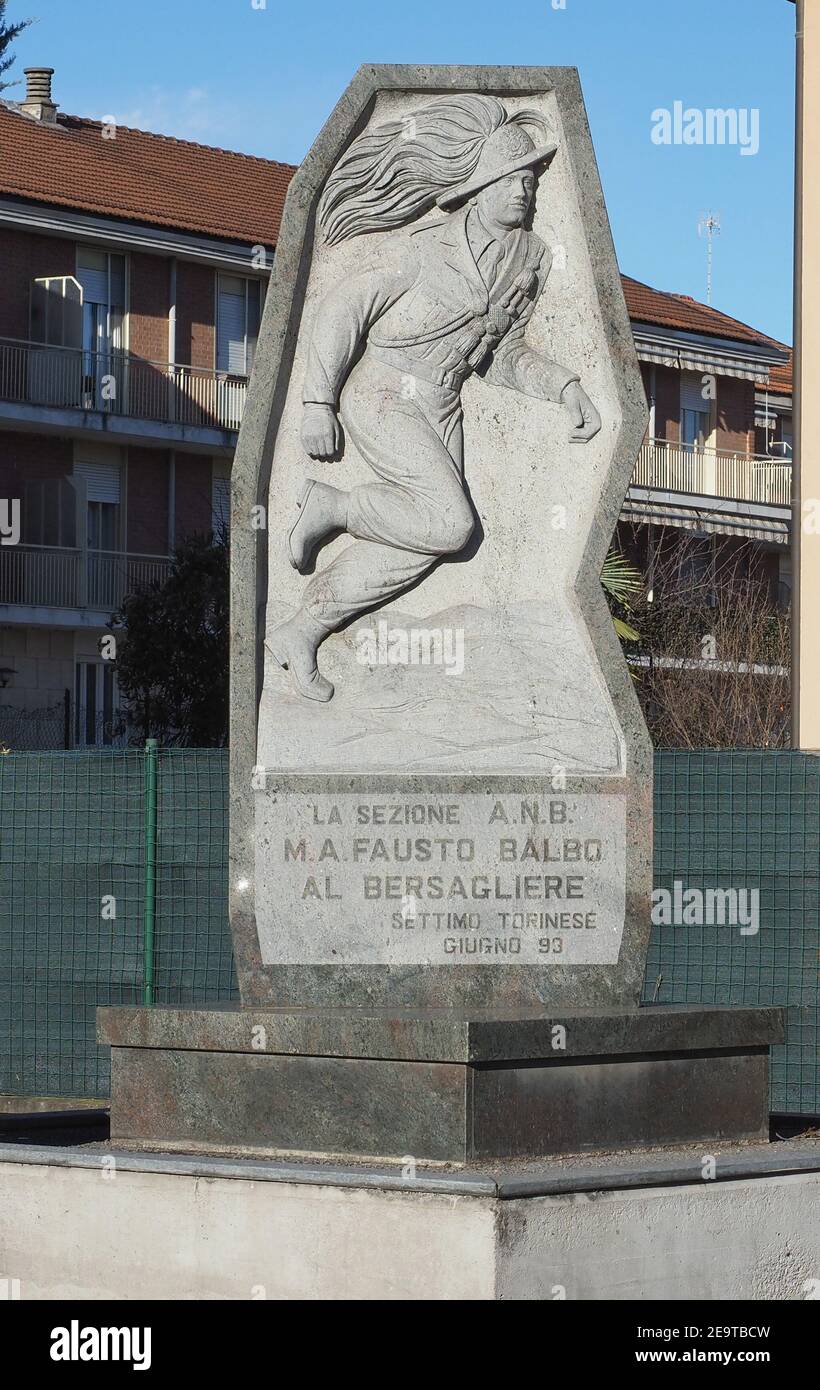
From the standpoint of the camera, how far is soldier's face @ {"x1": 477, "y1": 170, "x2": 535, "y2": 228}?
7977 mm

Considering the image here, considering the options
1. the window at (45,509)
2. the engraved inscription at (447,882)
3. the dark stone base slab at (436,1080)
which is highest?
the window at (45,509)

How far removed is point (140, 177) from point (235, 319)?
120 inches

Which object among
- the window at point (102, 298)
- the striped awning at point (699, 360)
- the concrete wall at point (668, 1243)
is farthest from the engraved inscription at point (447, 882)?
the striped awning at point (699, 360)

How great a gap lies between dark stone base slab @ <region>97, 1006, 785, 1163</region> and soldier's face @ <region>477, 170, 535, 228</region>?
9.84 ft

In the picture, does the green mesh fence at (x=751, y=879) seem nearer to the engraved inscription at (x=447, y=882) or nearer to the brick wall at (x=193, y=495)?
the engraved inscription at (x=447, y=882)

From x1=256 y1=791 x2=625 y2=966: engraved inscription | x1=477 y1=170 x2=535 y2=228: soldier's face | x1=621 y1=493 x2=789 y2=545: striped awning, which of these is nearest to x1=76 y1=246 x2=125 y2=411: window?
x1=621 y1=493 x2=789 y2=545: striped awning

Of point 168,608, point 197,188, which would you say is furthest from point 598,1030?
point 197,188

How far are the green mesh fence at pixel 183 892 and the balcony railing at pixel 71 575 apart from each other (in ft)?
62.8

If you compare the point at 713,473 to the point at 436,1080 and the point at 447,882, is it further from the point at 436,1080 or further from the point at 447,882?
the point at 436,1080

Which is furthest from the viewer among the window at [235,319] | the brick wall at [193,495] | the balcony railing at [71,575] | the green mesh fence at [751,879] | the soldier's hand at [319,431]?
the window at [235,319]

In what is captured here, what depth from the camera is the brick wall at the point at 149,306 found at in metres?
34.6

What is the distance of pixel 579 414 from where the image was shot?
26.1 feet

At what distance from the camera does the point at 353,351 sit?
7996mm

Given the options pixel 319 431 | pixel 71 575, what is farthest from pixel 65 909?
pixel 71 575
